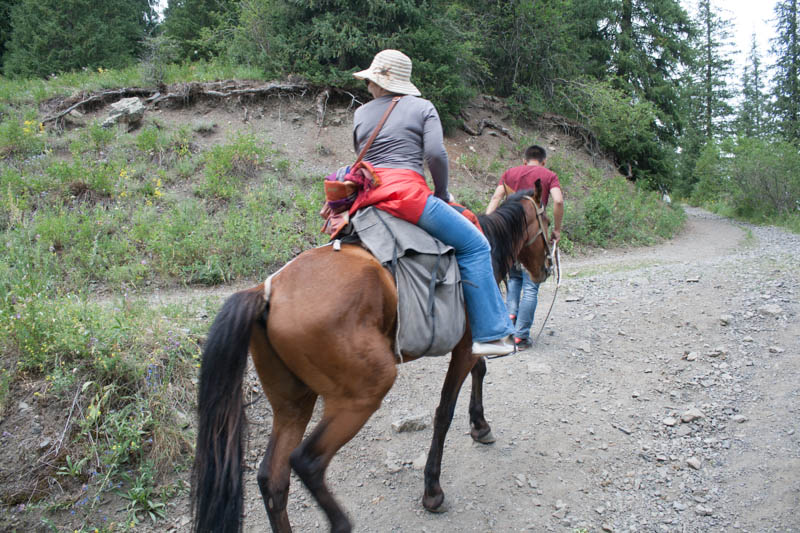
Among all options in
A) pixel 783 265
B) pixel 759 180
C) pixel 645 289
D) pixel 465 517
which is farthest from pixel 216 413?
pixel 759 180

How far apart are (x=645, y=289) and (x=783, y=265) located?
124 inches

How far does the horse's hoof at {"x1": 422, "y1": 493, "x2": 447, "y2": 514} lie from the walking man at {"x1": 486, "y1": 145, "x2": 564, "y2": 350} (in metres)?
2.84

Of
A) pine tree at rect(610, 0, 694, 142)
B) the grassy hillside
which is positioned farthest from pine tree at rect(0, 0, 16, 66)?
pine tree at rect(610, 0, 694, 142)

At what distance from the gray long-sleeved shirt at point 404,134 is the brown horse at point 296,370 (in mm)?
711

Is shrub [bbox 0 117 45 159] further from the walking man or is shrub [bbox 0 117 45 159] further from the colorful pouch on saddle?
the colorful pouch on saddle

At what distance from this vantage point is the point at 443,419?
3801 mm

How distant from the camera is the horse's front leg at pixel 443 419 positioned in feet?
12.1

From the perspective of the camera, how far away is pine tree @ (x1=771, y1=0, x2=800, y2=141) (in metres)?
31.4

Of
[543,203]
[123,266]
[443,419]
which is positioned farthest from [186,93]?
[443,419]

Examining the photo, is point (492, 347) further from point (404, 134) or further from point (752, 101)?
point (752, 101)

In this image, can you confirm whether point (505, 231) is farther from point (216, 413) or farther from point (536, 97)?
point (536, 97)

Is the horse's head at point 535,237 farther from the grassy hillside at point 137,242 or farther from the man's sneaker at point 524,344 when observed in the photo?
the grassy hillside at point 137,242

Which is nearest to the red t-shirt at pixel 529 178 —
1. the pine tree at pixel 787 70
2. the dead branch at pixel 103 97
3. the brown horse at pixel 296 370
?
the brown horse at pixel 296 370

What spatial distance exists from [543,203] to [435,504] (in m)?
4.00
